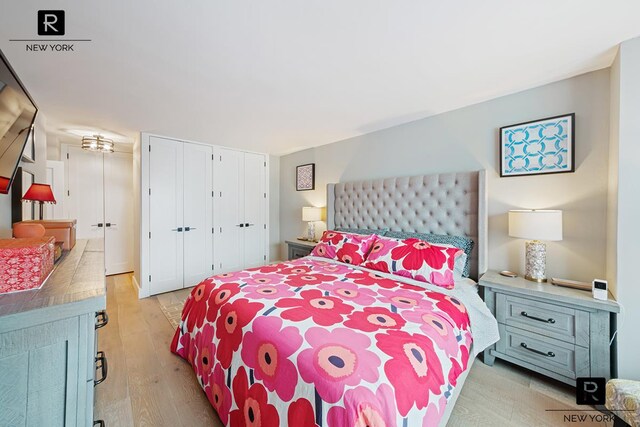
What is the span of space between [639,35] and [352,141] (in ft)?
8.55

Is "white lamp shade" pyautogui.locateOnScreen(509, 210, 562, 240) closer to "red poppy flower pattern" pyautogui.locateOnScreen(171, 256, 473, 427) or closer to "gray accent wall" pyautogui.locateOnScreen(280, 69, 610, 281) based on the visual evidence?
"gray accent wall" pyautogui.locateOnScreen(280, 69, 610, 281)

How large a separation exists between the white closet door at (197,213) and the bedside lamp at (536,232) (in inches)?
158

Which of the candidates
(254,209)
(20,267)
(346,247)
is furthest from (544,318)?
(254,209)

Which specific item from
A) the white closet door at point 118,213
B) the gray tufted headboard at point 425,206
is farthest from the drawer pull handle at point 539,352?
the white closet door at point 118,213

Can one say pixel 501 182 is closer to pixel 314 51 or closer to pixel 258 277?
pixel 314 51

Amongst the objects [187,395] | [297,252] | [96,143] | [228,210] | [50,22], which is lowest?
[187,395]

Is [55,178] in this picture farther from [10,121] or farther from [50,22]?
[50,22]

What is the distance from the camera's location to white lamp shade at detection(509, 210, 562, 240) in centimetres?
189

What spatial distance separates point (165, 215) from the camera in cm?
371

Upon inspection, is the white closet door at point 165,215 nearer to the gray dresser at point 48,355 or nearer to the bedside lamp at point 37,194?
the bedside lamp at point 37,194

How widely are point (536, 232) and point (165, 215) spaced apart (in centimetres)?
431

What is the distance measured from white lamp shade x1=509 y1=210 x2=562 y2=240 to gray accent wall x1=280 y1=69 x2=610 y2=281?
0.31m

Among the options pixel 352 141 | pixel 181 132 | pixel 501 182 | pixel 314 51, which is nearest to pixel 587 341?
pixel 501 182

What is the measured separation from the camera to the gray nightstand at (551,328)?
166cm
